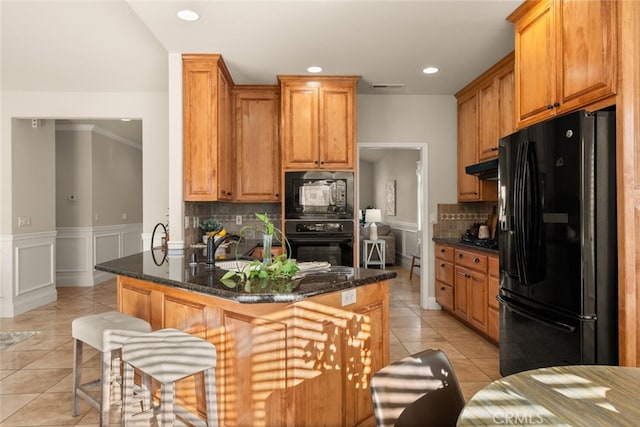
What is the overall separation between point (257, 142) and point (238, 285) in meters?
2.89

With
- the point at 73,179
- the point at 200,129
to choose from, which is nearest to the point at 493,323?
the point at 200,129

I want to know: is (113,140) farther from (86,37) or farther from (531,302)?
(531,302)

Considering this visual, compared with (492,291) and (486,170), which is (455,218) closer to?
(486,170)

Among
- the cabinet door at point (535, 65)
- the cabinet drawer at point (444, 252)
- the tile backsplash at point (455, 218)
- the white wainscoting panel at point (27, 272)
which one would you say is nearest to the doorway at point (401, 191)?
the tile backsplash at point (455, 218)

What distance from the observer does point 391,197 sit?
9570 millimetres

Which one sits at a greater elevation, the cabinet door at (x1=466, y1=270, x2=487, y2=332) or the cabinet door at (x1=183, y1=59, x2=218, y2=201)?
the cabinet door at (x1=183, y1=59, x2=218, y2=201)

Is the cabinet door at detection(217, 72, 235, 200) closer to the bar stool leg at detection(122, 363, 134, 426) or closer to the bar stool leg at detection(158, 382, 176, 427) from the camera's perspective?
the bar stool leg at detection(122, 363, 134, 426)

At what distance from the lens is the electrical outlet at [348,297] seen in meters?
1.95

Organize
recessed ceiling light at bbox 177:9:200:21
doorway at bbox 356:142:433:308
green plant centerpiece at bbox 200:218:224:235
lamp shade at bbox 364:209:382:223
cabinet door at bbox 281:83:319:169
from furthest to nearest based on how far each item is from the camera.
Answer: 1. lamp shade at bbox 364:209:382:223
2. doorway at bbox 356:142:433:308
3. green plant centerpiece at bbox 200:218:224:235
4. cabinet door at bbox 281:83:319:169
5. recessed ceiling light at bbox 177:9:200:21

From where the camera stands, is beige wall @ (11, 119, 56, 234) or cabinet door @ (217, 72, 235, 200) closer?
cabinet door @ (217, 72, 235, 200)

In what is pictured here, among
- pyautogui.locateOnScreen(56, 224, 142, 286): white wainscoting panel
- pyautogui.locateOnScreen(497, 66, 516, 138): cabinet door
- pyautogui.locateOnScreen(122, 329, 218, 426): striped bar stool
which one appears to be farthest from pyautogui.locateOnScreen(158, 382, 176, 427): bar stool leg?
pyautogui.locateOnScreen(56, 224, 142, 286): white wainscoting panel

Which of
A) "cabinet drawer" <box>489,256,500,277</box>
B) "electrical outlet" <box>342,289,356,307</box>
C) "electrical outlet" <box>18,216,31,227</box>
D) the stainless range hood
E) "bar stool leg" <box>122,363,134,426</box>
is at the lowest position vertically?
"bar stool leg" <box>122,363,134,426</box>

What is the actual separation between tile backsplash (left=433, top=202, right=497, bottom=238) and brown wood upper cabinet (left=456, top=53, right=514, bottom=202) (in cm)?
17

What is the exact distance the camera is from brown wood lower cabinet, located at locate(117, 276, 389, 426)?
5.87ft
